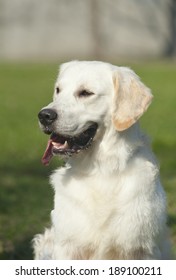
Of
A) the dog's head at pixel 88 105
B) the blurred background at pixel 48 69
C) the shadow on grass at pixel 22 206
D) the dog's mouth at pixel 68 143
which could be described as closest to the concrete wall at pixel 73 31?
the blurred background at pixel 48 69

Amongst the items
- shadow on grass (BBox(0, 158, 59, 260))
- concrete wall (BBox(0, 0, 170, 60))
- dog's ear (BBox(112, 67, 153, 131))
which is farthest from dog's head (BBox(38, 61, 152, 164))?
concrete wall (BBox(0, 0, 170, 60))

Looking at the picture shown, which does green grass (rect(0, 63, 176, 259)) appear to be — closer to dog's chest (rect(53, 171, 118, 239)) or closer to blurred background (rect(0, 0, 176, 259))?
blurred background (rect(0, 0, 176, 259))

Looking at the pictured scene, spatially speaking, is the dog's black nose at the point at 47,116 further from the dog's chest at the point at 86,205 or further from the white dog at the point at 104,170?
the dog's chest at the point at 86,205

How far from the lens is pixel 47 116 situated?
5.48 m

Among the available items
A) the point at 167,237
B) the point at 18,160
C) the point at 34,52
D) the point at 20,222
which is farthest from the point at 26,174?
the point at 34,52

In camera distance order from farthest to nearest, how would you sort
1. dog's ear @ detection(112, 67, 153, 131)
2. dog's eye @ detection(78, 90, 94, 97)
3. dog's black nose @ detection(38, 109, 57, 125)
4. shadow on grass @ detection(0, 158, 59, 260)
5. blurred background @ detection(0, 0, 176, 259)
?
blurred background @ detection(0, 0, 176, 259) < shadow on grass @ detection(0, 158, 59, 260) < dog's eye @ detection(78, 90, 94, 97) < dog's ear @ detection(112, 67, 153, 131) < dog's black nose @ detection(38, 109, 57, 125)

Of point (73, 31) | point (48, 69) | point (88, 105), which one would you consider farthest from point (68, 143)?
point (73, 31)

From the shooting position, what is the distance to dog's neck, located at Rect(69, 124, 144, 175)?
225 inches

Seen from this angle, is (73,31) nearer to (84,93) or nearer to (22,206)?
(22,206)

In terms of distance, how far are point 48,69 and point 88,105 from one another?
77.0 ft

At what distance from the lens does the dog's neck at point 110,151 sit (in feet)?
18.7
